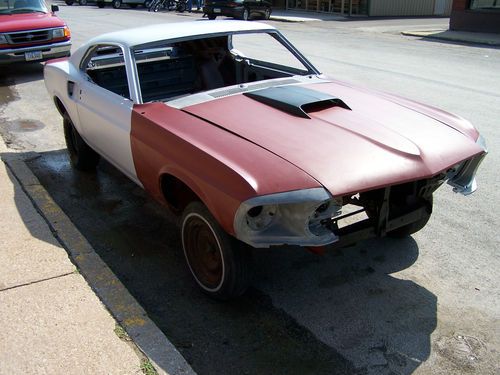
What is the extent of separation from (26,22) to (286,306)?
9533 mm

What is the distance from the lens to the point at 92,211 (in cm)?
474

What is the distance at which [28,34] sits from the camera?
10414 millimetres

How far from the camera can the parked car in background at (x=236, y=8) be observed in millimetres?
23891

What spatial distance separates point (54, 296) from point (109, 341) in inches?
24.8

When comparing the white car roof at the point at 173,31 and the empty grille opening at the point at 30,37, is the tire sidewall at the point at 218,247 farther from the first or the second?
the empty grille opening at the point at 30,37

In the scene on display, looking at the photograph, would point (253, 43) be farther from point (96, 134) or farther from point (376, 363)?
point (376, 363)

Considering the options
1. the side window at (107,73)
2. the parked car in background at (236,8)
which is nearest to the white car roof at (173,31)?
the side window at (107,73)

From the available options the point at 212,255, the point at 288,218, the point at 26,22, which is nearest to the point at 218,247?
the point at 212,255

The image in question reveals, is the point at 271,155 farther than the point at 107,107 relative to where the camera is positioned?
No

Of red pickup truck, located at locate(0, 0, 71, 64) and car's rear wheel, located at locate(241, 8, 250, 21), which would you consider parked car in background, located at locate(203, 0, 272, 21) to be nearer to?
car's rear wheel, located at locate(241, 8, 250, 21)

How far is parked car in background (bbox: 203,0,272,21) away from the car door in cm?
1946

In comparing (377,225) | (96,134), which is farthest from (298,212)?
(96,134)

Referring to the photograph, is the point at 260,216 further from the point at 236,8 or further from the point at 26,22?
the point at 236,8

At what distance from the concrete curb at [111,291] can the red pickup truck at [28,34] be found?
633 centimetres
